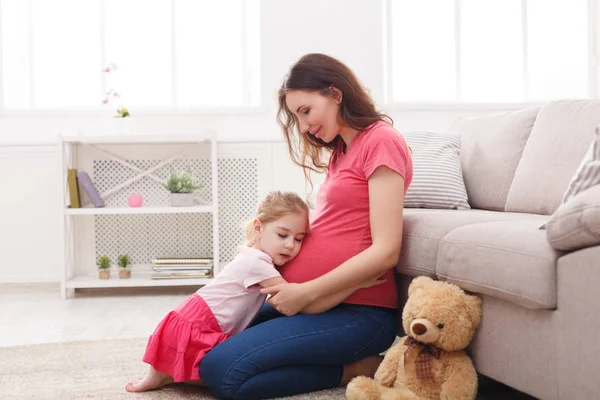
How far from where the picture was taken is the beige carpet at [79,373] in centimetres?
180

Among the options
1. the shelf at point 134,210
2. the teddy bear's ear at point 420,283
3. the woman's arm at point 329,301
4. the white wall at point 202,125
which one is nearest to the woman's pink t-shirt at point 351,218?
the woman's arm at point 329,301

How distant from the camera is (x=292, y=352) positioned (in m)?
1.69

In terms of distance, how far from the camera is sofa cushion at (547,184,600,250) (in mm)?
1250

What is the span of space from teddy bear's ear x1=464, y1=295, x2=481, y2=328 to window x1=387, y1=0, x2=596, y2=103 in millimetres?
2596

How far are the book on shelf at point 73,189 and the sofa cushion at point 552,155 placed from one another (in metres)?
2.27

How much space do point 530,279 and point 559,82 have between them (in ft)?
9.97

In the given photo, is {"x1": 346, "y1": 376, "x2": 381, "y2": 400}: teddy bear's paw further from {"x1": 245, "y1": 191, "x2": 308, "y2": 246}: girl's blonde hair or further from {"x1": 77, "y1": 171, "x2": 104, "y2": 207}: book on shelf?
{"x1": 77, "y1": 171, "x2": 104, "y2": 207}: book on shelf

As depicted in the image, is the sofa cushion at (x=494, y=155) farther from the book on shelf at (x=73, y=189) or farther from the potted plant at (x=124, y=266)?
the book on shelf at (x=73, y=189)

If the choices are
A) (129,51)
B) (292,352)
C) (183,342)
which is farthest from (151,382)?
(129,51)

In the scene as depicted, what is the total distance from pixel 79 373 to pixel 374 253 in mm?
1026

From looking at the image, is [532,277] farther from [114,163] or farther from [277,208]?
[114,163]

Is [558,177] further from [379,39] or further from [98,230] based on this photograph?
[98,230]

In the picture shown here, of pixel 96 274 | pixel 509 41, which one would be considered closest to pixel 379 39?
pixel 509 41

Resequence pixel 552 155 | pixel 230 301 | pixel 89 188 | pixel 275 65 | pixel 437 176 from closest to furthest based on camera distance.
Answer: pixel 230 301, pixel 552 155, pixel 437 176, pixel 89 188, pixel 275 65
